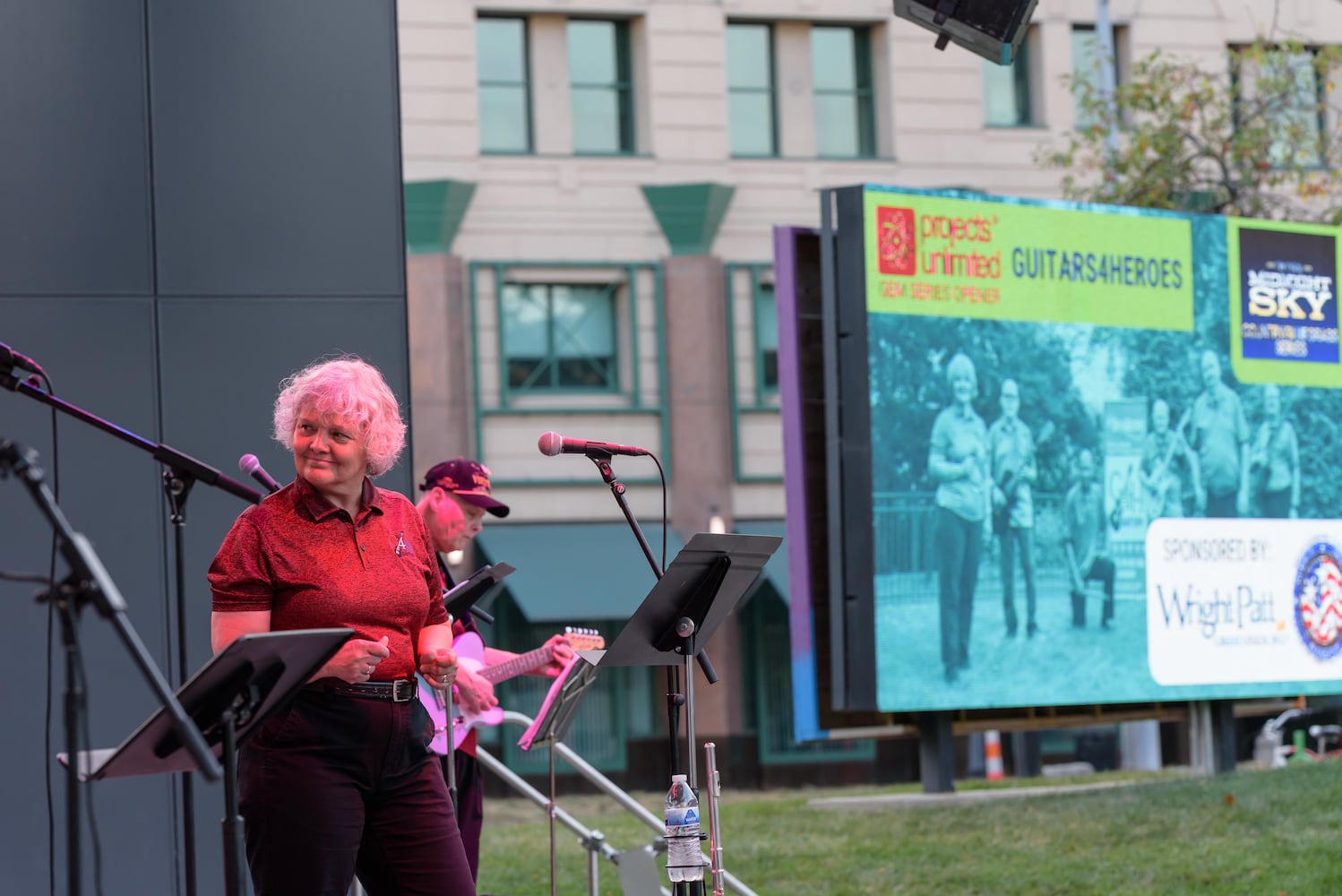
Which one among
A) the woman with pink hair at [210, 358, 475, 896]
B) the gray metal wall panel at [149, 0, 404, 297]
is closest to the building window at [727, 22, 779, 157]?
the gray metal wall panel at [149, 0, 404, 297]

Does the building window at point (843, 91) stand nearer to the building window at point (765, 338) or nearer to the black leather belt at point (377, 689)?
the building window at point (765, 338)

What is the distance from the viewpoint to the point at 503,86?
21.5 meters

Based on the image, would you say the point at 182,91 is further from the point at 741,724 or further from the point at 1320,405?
the point at 741,724

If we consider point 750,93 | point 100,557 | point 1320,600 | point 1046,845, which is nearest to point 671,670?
point 100,557

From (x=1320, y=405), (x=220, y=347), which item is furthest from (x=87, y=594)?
(x=1320, y=405)

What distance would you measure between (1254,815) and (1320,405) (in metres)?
4.82

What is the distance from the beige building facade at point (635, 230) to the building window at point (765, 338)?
0.03 metres

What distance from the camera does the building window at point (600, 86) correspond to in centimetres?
2170

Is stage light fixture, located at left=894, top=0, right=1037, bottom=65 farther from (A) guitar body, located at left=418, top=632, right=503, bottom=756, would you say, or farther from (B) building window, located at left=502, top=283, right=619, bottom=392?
(B) building window, located at left=502, top=283, right=619, bottom=392

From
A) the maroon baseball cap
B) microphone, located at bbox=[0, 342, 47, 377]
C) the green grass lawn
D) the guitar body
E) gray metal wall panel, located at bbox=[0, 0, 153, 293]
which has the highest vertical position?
gray metal wall panel, located at bbox=[0, 0, 153, 293]

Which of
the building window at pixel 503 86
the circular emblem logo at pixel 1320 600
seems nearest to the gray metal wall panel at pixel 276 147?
the circular emblem logo at pixel 1320 600

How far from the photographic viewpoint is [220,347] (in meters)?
6.74

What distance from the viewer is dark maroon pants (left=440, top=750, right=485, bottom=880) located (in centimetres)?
622

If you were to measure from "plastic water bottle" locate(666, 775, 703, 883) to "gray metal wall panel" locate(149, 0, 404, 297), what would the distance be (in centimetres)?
295
